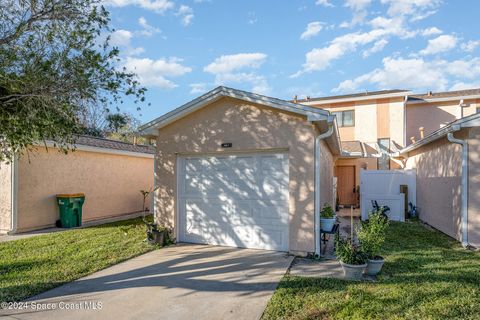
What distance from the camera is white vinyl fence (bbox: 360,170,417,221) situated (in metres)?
11.5

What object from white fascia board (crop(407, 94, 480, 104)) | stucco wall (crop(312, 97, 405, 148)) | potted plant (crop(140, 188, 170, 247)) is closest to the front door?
stucco wall (crop(312, 97, 405, 148))

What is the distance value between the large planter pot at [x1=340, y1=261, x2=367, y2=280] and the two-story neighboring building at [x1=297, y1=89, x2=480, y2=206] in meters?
13.0

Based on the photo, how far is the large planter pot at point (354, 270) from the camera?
4.84m

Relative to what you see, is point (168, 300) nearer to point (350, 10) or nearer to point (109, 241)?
point (109, 241)

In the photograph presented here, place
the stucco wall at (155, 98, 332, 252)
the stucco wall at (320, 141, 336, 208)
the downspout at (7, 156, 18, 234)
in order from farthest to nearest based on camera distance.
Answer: the downspout at (7, 156, 18, 234), the stucco wall at (320, 141, 336, 208), the stucco wall at (155, 98, 332, 252)

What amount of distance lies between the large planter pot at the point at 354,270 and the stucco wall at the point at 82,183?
32.6ft

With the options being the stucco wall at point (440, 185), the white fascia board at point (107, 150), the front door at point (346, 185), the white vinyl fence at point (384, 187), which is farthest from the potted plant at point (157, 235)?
the front door at point (346, 185)

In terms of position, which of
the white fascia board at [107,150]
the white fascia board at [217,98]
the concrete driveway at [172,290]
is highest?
the white fascia board at [217,98]

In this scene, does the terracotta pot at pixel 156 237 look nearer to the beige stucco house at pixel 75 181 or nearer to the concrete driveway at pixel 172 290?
the concrete driveway at pixel 172 290

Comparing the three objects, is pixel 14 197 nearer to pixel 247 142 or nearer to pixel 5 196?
pixel 5 196

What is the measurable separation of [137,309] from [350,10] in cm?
1067

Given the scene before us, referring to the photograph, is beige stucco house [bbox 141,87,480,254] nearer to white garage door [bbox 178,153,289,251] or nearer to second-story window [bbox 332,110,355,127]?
white garage door [bbox 178,153,289,251]

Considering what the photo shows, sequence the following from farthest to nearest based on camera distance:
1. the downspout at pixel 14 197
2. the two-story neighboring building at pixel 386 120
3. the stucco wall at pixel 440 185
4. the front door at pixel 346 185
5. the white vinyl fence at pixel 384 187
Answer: the front door at pixel 346 185
the two-story neighboring building at pixel 386 120
the white vinyl fence at pixel 384 187
the downspout at pixel 14 197
the stucco wall at pixel 440 185

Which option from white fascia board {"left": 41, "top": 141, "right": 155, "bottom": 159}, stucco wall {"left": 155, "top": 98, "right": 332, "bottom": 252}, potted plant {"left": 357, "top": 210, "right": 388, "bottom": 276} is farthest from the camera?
white fascia board {"left": 41, "top": 141, "right": 155, "bottom": 159}
